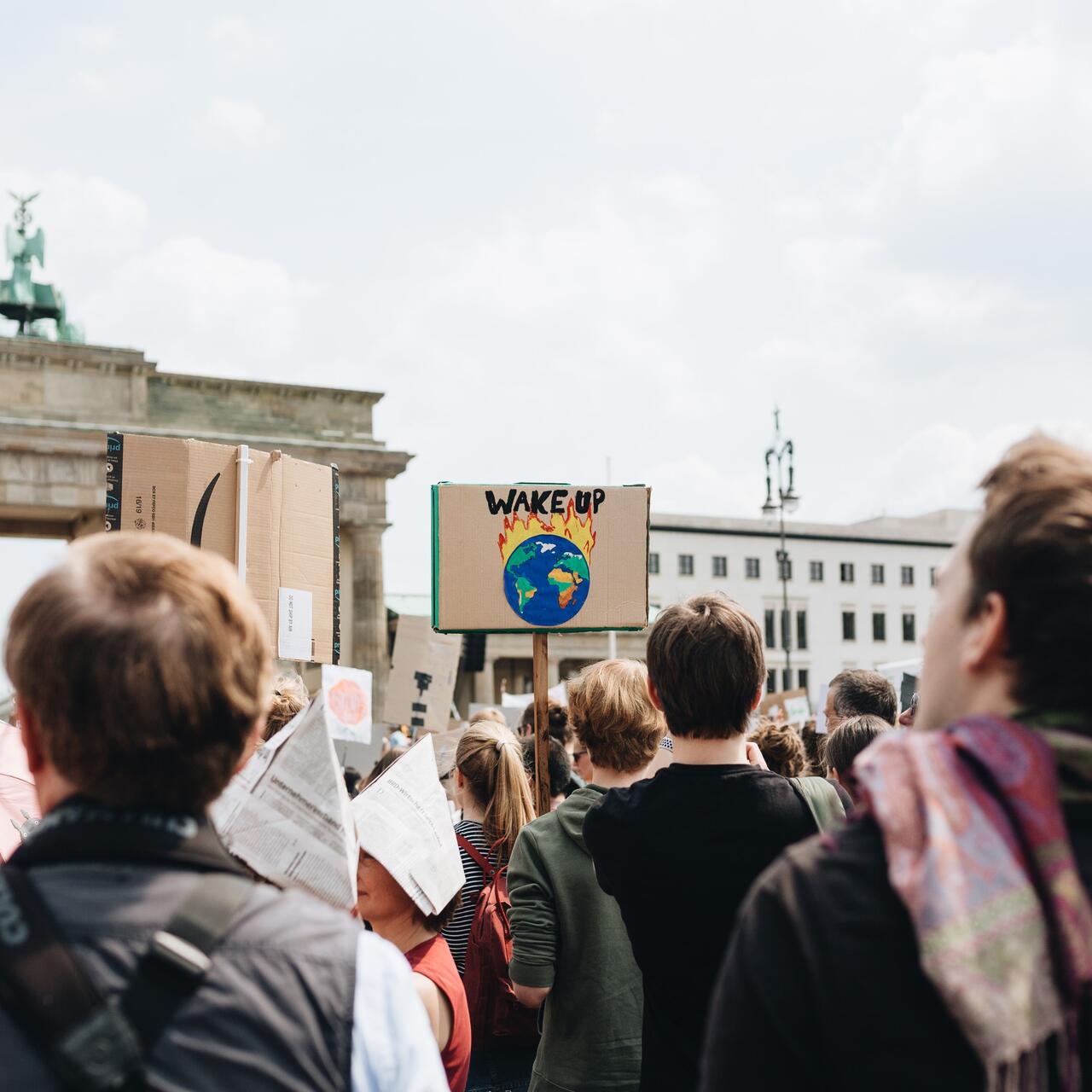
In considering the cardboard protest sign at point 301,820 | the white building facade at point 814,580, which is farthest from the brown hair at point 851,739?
the white building facade at point 814,580

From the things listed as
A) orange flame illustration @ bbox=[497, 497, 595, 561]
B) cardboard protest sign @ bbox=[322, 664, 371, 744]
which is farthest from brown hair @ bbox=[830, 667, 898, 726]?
cardboard protest sign @ bbox=[322, 664, 371, 744]

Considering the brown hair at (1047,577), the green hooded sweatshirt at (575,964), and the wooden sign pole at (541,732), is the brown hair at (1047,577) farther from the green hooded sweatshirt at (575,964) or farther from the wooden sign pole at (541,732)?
the wooden sign pole at (541,732)

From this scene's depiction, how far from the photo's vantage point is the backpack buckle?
4.49ft

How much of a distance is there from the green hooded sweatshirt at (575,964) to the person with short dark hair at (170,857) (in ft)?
5.63

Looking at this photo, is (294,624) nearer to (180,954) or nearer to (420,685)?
(180,954)

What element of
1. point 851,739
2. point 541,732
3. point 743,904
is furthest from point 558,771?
point 743,904

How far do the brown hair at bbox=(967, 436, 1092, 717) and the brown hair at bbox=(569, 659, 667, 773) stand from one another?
6.73ft

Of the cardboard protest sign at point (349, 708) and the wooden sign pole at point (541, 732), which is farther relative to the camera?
the cardboard protest sign at point (349, 708)

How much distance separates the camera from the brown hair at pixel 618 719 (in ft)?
11.3

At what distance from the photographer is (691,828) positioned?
2471mm

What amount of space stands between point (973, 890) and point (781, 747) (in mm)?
3998

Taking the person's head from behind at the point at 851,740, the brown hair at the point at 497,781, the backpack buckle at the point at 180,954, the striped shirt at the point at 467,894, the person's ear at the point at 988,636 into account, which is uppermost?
the person's ear at the point at 988,636

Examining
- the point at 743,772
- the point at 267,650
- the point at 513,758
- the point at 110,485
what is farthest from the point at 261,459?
the point at 267,650

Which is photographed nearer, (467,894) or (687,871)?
(687,871)
